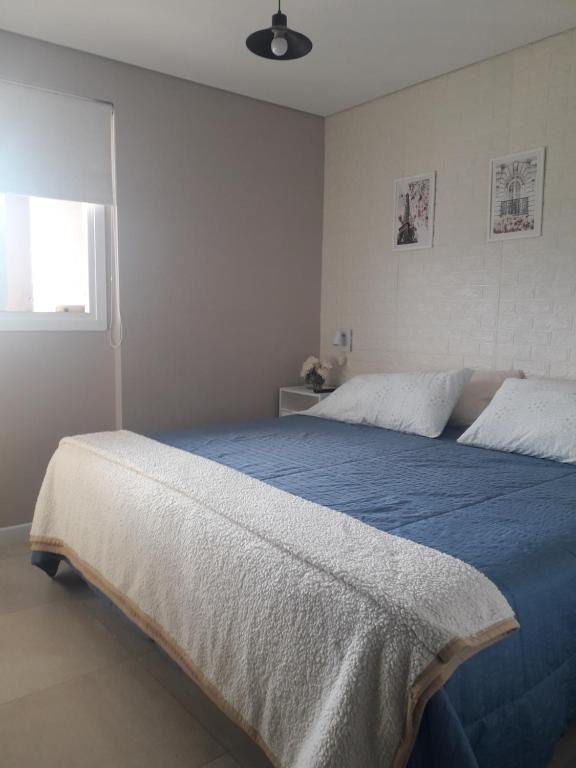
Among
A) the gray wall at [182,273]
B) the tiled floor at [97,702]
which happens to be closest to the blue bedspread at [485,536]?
the tiled floor at [97,702]

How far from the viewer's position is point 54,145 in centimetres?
304

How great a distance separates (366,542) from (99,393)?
91.5 inches

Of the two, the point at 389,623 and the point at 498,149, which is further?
the point at 498,149

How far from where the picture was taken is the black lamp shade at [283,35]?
2133mm

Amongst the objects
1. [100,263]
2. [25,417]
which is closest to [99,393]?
[25,417]

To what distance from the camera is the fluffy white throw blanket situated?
1.11 metres

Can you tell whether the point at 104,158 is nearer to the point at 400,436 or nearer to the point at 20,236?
the point at 20,236

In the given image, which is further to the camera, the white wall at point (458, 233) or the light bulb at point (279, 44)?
the white wall at point (458, 233)

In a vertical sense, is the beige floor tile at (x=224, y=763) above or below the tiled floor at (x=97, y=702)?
below

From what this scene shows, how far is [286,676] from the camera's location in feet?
4.20

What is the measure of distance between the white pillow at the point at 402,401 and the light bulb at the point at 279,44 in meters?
1.64

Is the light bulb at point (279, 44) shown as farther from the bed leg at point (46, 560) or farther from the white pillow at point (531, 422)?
the bed leg at point (46, 560)

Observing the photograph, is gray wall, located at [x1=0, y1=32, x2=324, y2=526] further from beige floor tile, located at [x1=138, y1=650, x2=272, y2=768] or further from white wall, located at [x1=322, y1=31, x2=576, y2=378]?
beige floor tile, located at [x1=138, y1=650, x2=272, y2=768]

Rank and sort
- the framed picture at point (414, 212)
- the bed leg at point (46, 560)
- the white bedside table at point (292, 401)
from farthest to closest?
1. the white bedside table at point (292, 401)
2. the framed picture at point (414, 212)
3. the bed leg at point (46, 560)
